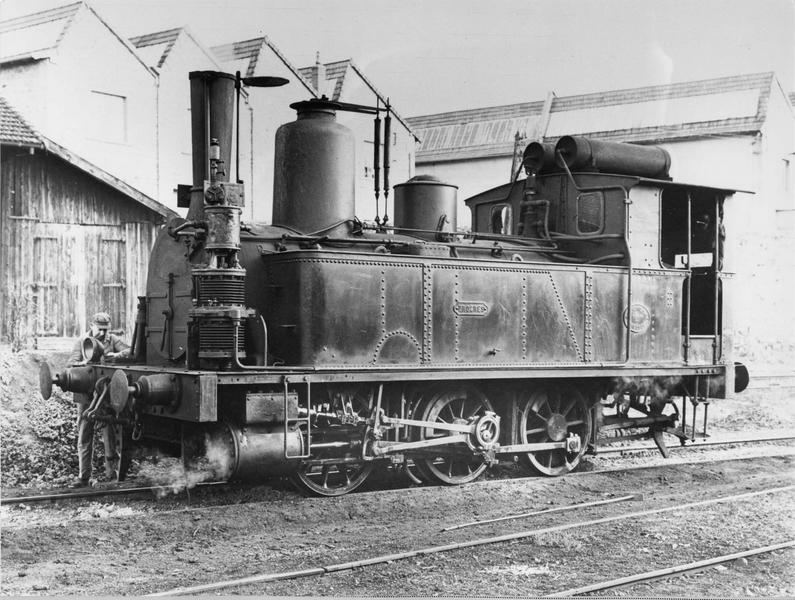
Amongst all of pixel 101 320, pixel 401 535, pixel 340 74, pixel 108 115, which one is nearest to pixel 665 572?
pixel 401 535

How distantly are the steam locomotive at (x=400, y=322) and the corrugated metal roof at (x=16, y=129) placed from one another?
6.03m

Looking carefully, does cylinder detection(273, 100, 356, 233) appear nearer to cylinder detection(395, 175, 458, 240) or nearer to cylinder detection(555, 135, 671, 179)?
cylinder detection(395, 175, 458, 240)

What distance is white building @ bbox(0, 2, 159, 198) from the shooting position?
12398 mm

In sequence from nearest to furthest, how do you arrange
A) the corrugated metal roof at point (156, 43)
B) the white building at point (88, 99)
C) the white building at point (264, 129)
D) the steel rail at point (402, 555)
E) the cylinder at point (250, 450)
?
the steel rail at point (402, 555) → the cylinder at point (250, 450) → the corrugated metal roof at point (156, 43) → the white building at point (88, 99) → the white building at point (264, 129)

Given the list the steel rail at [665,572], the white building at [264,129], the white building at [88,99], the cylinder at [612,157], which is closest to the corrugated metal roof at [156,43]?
the white building at [88,99]

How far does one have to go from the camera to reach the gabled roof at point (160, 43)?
811 centimetres

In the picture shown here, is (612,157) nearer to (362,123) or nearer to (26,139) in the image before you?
(362,123)

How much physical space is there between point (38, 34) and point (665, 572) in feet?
29.1

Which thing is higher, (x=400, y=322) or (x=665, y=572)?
(x=400, y=322)

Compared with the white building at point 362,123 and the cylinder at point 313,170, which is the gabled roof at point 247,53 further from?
the cylinder at point 313,170

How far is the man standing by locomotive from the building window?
5.74 meters

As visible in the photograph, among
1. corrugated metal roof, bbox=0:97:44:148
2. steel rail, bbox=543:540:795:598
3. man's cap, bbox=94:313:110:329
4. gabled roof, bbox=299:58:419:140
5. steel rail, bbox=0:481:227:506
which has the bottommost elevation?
steel rail, bbox=0:481:227:506

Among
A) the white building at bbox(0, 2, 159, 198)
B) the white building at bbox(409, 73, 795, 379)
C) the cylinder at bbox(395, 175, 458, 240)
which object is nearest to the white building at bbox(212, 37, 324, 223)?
the white building at bbox(0, 2, 159, 198)

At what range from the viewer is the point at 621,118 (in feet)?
53.0
